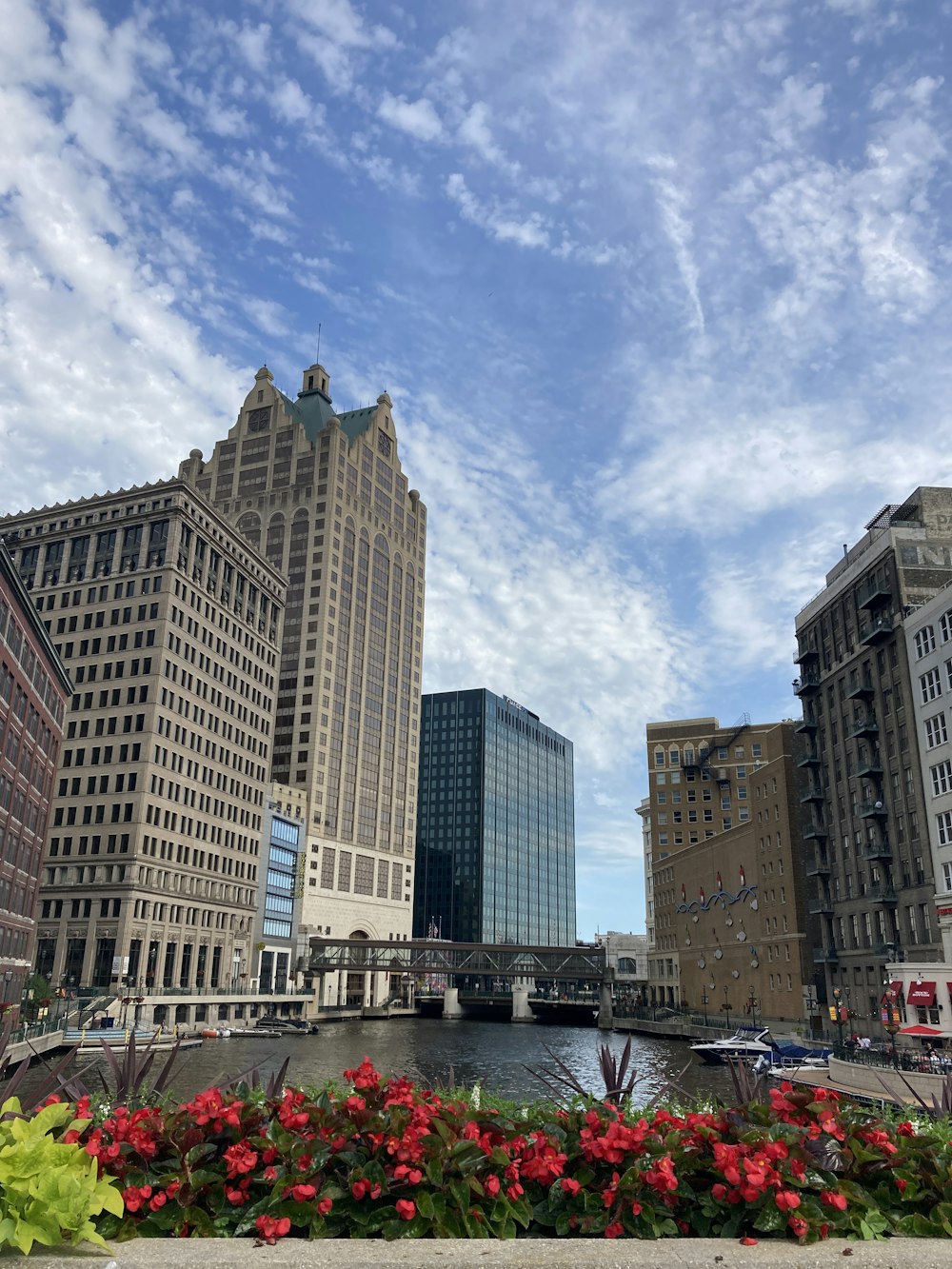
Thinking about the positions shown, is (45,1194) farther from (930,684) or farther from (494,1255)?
(930,684)

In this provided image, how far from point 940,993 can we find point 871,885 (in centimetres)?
1749

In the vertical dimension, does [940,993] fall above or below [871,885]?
below

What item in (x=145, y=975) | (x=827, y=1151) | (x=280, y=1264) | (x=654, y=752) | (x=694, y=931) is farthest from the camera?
(x=654, y=752)

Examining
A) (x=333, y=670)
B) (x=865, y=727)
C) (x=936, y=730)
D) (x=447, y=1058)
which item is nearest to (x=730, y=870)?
(x=865, y=727)

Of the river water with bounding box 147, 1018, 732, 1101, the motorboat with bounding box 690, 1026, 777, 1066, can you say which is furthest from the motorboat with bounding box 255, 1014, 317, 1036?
the motorboat with bounding box 690, 1026, 777, 1066

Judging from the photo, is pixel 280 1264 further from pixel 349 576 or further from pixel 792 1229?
pixel 349 576

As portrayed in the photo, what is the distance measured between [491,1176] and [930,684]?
259 feet

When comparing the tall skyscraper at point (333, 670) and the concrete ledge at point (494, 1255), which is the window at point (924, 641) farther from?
the tall skyscraper at point (333, 670)

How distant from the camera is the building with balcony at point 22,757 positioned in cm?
7019

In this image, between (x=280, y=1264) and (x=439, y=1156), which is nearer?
(x=280, y=1264)

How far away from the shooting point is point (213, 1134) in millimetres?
8344

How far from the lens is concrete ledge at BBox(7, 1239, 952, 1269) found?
6262 millimetres

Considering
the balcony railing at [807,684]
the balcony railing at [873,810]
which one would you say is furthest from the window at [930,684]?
the balcony railing at [807,684]

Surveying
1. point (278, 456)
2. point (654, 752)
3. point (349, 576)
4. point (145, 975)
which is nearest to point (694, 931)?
point (654, 752)
